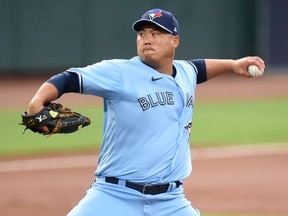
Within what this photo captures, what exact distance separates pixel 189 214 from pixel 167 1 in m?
18.4

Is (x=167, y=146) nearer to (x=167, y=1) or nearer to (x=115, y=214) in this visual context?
(x=115, y=214)

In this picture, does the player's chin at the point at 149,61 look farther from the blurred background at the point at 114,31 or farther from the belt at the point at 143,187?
the blurred background at the point at 114,31

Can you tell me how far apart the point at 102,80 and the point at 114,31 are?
18.2m

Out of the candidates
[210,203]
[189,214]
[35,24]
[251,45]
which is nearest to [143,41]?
[189,214]

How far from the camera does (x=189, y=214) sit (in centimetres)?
532

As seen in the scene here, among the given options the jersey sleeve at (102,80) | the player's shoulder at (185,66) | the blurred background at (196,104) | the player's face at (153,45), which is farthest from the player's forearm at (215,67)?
the blurred background at (196,104)

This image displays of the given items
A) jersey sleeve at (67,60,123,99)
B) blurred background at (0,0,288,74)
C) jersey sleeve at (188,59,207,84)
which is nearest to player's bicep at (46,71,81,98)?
jersey sleeve at (67,60,123,99)

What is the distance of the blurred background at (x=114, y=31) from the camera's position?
22.4 meters

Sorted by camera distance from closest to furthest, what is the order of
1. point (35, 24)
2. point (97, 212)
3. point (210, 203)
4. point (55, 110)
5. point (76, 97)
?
1. point (55, 110)
2. point (97, 212)
3. point (210, 203)
4. point (76, 97)
5. point (35, 24)

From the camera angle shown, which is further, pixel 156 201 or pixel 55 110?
pixel 156 201

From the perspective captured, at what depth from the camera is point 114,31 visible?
23.2 metres

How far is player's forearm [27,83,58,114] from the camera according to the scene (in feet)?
15.3

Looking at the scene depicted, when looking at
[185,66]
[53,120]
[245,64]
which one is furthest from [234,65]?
[53,120]

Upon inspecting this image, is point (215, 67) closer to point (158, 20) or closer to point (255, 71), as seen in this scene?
point (255, 71)
